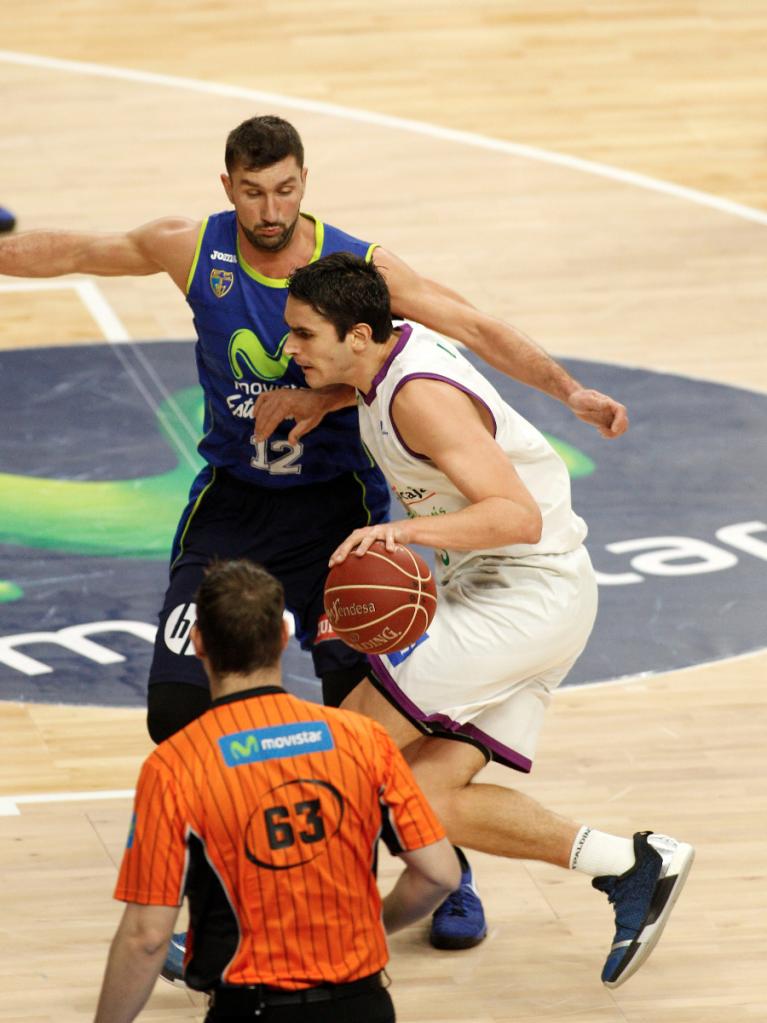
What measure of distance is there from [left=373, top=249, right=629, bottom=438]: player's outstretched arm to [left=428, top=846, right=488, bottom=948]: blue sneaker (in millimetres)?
1500

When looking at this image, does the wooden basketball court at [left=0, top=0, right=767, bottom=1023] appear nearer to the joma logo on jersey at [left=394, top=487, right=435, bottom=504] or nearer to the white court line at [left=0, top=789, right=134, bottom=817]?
the white court line at [left=0, top=789, right=134, bottom=817]

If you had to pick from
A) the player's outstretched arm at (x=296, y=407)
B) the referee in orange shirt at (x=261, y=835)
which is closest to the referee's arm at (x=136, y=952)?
the referee in orange shirt at (x=261, y=835)

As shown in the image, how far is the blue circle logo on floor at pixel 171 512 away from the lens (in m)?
8.16

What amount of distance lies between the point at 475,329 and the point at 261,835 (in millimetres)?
2554

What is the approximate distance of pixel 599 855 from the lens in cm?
588

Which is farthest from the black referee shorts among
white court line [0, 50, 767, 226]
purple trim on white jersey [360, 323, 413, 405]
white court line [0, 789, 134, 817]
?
white court line [0, 50, 767, 226]

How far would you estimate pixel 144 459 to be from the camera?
997 cm

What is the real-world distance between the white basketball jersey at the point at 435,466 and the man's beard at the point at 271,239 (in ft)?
1.96

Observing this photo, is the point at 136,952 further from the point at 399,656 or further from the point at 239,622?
the point at 399,656

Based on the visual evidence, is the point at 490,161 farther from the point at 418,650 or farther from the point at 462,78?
the point at 418,650

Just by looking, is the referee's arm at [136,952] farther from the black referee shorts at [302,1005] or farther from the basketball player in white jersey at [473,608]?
the basketball player in white jersey at [473,608]

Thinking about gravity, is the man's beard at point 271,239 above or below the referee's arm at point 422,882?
above

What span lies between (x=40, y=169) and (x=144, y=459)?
4692 mm

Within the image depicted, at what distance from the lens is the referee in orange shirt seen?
169 inches
